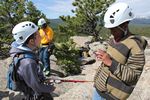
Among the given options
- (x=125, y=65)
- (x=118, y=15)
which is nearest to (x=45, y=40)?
(x=118, y=15)

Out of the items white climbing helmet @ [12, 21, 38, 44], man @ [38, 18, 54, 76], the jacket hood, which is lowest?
man @ [38, 18, 54, 76]

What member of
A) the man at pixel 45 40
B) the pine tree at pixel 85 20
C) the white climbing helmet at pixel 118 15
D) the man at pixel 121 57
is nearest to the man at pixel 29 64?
the man at pixel 121 57

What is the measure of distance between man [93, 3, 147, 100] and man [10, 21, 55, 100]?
1125mm

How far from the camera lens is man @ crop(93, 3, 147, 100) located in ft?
16.7

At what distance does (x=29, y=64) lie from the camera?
569 cm

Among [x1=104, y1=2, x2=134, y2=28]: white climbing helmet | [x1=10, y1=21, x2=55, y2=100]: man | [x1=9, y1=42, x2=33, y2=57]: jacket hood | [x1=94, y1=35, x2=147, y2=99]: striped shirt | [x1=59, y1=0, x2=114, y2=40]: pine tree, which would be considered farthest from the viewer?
[x1=59, y1=0, x2=114, y2=40]: pine tree

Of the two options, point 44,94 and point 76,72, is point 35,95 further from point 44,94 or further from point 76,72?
point 76,72

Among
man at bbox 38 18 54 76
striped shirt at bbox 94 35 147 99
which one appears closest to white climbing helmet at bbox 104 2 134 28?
striped shirt at bbox 94 35 147 99

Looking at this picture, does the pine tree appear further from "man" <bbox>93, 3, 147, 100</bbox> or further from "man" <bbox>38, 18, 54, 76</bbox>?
"man" <bbox>93, 3, 147, 100</bbox>

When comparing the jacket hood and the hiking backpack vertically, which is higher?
the jacket hood

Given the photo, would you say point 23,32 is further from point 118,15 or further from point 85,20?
point 85,20

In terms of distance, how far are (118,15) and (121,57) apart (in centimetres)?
60

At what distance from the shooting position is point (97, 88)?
5637 mm

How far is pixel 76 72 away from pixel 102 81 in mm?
13784
